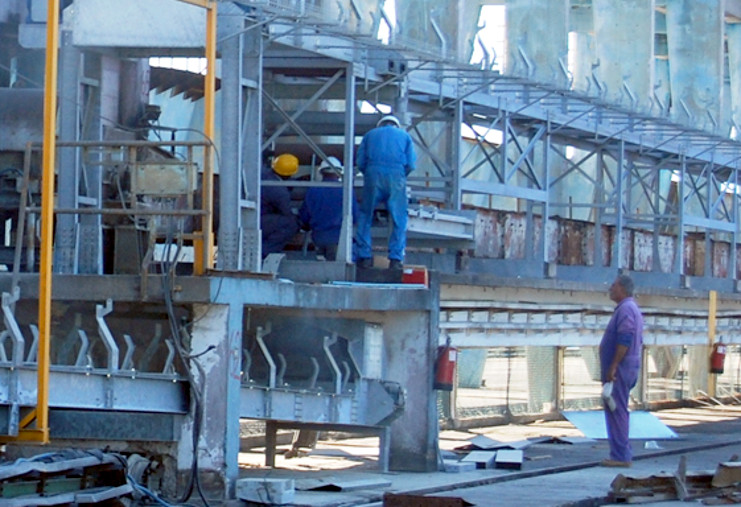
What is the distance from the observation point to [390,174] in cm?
1591

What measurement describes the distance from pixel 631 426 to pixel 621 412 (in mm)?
3242

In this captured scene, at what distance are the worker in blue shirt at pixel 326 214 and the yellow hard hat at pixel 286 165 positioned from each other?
364 millimetres

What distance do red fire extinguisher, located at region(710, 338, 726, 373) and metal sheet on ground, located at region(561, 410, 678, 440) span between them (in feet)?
17.5

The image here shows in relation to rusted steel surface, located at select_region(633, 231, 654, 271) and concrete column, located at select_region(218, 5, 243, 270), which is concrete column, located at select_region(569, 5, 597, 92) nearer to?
rusted steel surface, located at select_region(633, 231, 654, 271)

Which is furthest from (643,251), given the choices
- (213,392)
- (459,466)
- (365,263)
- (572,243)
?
(213,392)

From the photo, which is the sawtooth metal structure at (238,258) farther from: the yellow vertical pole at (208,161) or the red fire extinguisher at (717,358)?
the red fire extinguisher at (717,358)

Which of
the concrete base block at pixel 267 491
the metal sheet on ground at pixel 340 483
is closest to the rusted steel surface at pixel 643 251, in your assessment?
the metal sheet on ground at pixel 340 483

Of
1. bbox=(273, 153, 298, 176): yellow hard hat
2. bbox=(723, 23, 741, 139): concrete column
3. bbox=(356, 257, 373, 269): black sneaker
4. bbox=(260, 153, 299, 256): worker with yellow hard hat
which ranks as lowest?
bbox=(356, 257, 373, 269): black sneaker

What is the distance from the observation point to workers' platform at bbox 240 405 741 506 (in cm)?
1295

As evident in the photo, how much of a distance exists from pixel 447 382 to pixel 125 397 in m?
4.02

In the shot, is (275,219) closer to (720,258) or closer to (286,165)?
(286,165)

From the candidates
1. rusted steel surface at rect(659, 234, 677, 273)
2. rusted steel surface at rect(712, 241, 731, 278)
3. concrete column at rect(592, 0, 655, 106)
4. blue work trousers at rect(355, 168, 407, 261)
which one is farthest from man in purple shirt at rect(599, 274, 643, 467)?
rusted steel surface at rect(712, 241, 731, 278)

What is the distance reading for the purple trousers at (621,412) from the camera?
15.4 metres

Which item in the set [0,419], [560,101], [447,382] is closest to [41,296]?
[0,419]
